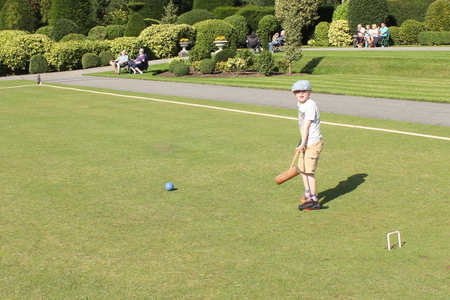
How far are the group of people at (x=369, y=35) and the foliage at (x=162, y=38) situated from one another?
1177 cm

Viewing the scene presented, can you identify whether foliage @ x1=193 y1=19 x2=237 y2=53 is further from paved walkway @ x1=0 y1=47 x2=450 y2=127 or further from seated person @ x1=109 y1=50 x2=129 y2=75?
paved walkway @ x1=0 y1=47 x2=450 y2=127

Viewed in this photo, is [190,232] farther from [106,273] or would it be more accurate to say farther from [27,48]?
[27,48]

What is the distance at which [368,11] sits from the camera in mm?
33844

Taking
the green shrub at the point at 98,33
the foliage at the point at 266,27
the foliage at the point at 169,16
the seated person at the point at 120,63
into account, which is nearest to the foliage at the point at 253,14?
the foliage at the point at 266,27

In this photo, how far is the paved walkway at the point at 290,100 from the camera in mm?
14102

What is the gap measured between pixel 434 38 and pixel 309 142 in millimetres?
26767

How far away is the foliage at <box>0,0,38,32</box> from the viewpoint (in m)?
50.3

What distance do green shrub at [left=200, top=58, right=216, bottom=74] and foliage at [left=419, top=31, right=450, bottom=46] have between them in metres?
12.8

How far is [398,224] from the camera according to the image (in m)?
6.46

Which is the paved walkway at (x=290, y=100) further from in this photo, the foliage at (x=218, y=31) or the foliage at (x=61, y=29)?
the foliage at (x=61, y=29)

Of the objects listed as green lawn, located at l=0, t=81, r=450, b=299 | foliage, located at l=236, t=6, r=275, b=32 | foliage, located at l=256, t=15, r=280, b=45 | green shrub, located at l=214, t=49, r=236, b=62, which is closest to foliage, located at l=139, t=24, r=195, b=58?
foliage, located at l=256, t=15, r=280, b=45

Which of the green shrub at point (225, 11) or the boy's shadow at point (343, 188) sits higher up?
the green shrub at point (225, 11)

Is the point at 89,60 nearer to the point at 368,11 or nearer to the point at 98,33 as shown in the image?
the point at 98,33

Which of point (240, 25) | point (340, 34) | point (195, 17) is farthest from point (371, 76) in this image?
point (195, 17)
